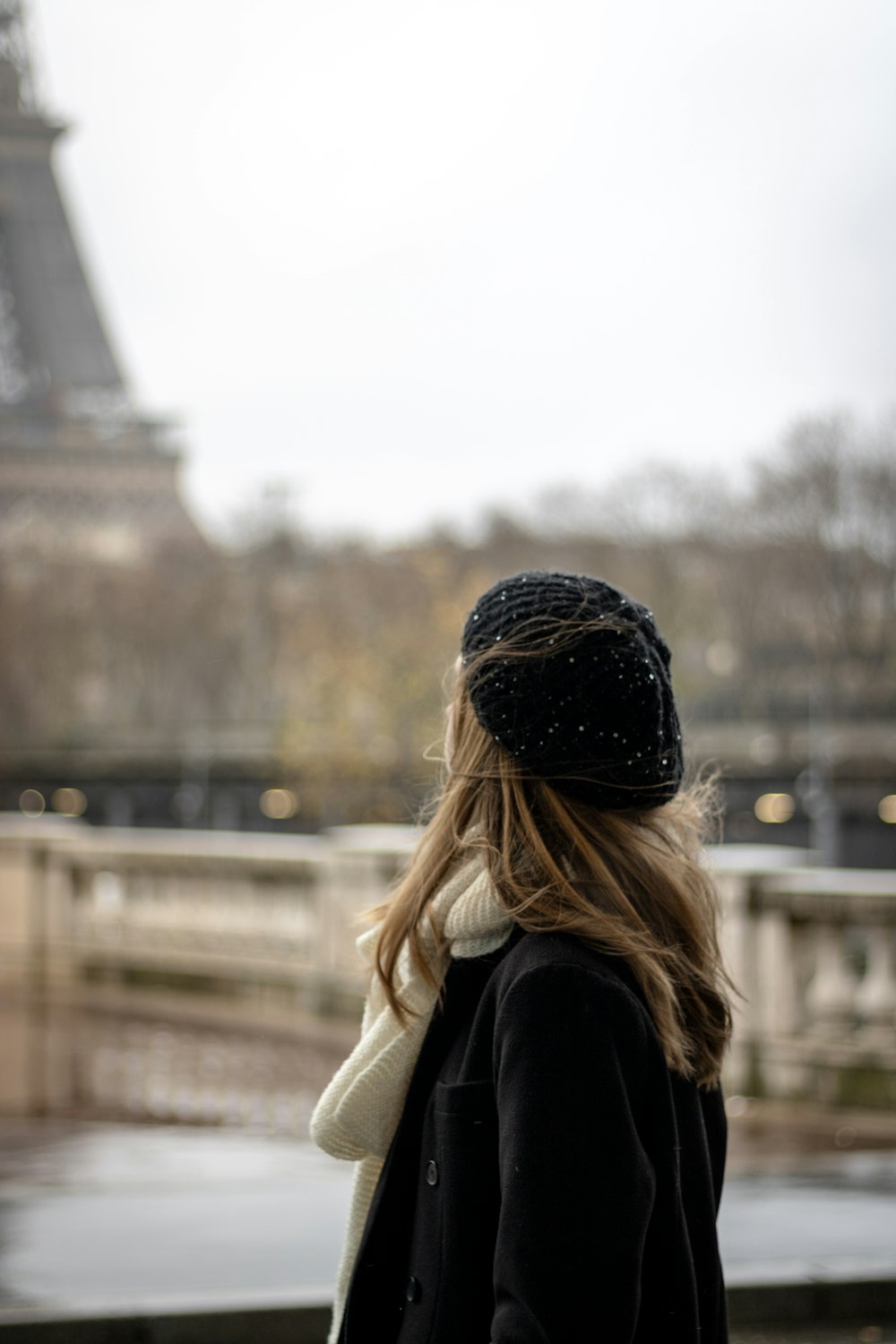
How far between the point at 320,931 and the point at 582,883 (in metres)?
9.34

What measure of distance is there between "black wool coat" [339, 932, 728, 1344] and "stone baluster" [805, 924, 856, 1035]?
648cm

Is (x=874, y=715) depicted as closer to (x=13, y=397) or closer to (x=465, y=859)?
(x=13, y=397)

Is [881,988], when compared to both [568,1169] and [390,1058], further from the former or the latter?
[568,1169]

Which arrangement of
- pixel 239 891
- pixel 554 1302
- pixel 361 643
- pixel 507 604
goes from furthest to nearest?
pixel 361 643 → pixel 239 891 → pixel 507 604 → pixel 554 1302

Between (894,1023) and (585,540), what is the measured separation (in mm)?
55934

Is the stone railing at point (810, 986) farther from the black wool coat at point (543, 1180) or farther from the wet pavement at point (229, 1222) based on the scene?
the black wool coat at point (543, 1180)

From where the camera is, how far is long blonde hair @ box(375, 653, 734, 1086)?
1859mm

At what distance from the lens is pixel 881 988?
26.9 ft

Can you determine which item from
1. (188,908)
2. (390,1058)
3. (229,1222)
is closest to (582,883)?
(390,1058)

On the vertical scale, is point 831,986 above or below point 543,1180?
below

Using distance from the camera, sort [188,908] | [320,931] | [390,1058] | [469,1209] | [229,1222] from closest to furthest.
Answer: [469,1209] → [390,1058] → [229,1222] → [320,931] → [188,908]

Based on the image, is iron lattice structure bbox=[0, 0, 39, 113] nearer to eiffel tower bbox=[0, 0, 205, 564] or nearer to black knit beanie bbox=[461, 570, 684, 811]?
eiffel tower bbox=[0, 0, 205, 564]

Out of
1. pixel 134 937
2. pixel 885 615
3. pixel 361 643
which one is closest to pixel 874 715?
pixel 885 615

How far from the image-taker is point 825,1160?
6910 millimetres
